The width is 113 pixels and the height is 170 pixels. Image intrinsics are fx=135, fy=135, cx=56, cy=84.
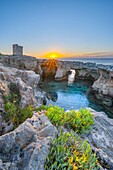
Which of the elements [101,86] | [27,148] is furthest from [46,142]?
[101,86]

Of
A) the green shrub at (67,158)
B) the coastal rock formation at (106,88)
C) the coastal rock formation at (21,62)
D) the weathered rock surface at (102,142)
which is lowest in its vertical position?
the coastal rock formation at (106,88)

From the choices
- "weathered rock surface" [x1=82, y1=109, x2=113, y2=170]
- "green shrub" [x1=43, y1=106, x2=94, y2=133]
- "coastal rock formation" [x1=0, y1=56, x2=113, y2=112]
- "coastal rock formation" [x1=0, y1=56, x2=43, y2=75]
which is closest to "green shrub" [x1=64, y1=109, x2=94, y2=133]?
"green shrub" [x1=43, y1=106, x2=94, y2=133]

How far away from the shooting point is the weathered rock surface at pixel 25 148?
10.3ft

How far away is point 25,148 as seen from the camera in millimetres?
→ 3584

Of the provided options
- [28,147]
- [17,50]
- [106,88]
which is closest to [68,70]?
[17,50]

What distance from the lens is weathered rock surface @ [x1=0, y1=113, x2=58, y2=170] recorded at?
3129mm

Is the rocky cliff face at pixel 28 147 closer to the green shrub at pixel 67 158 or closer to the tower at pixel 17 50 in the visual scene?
the green shrub at pixel 67 158

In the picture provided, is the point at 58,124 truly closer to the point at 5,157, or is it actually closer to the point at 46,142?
the point at 46,142

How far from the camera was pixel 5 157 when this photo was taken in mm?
3396

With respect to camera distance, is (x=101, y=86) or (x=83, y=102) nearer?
(x=83, y=102)

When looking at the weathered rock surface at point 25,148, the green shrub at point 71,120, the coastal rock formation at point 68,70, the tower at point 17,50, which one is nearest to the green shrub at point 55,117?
the green shrub at point 71,120

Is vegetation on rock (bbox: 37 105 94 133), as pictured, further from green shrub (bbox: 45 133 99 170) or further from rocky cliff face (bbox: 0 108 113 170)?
green shrub (bbox: 45 133 99 170)

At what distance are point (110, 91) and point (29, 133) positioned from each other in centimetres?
2385

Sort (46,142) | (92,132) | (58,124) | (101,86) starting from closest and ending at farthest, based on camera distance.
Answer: (46,142) < (58,124) < (92,132) < (101,86)
